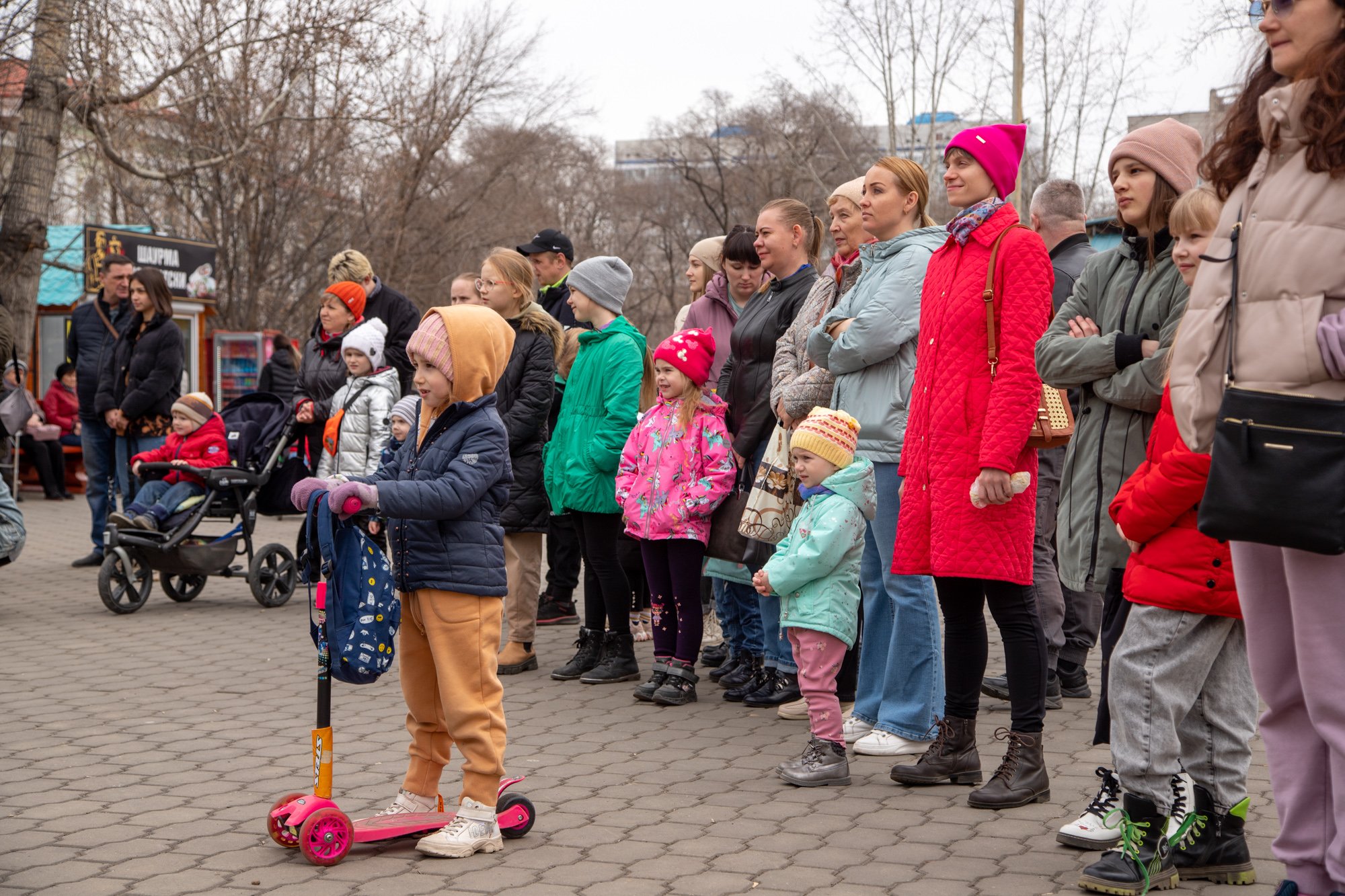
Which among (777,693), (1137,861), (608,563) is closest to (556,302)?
(608,563)

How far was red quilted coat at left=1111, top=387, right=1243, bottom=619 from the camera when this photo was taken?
3.53 m

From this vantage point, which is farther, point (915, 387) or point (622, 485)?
point (622, 485)

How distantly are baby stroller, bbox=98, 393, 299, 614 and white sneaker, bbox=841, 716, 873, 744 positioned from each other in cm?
478

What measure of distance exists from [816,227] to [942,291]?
2.23m

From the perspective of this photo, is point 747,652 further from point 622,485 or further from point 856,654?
point 622,485

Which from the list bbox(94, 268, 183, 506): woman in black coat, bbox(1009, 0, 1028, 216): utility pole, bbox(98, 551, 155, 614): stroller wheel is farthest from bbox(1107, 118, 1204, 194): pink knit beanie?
bbox(1009, 0, 1028, 216): utility pole

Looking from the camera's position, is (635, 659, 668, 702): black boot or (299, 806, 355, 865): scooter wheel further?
(635, 659, 668, 702): black boot

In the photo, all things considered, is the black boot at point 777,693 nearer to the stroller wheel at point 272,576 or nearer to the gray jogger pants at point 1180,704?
the gray jogger pants at point 1180,704

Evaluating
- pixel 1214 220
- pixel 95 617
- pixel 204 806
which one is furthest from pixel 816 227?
pixel 95 617

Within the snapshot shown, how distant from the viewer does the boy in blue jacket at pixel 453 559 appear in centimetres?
412

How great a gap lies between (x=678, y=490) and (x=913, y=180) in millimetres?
1821

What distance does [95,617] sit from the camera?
353 inches

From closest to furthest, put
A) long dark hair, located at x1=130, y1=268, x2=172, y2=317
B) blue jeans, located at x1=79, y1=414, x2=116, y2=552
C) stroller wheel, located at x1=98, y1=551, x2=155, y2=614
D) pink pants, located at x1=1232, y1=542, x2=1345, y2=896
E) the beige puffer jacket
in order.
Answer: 1. the beige puffer jacket
2. pink pants, located at x1=1232, y1=542, x2=1345, y2=896
3. stroller wheel, located at x1=98, y1=551, x2=155, y2=614
4. long dark hair, located at x1=130, y1=268, x2=172, y2=317
5. blue jeans, located at x1=79, y1=414, x2=116, y2=552

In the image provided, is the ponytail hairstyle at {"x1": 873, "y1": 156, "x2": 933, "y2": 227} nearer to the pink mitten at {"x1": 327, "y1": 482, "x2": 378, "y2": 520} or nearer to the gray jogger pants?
the gray jogger pants
